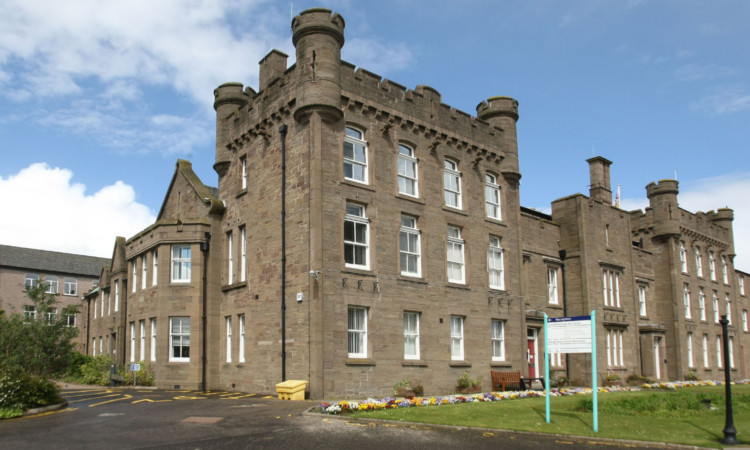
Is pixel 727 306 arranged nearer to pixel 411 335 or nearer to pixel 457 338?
pixel 457 338

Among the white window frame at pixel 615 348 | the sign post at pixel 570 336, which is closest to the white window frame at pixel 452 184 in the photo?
the sign post at pixel 570 336

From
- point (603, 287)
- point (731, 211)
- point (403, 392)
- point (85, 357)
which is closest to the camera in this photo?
point (403, 392)

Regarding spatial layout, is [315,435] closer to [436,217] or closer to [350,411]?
[350,411]

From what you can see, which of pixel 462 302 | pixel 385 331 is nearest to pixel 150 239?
pixel 385 331

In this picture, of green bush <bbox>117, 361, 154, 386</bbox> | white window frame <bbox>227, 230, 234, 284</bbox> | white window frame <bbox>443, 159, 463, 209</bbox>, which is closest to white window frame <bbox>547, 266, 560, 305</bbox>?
white window frame <bbox>443, 159, 463, 209</bbox>

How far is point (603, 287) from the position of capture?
33.8m

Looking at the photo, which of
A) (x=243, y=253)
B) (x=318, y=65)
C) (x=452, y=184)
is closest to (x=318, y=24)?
(x=318, y=65)

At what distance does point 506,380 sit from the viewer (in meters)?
26.0

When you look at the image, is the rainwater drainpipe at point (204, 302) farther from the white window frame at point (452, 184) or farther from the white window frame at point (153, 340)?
the white window frame at point (452, 184)

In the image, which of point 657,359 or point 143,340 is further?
point 657,359

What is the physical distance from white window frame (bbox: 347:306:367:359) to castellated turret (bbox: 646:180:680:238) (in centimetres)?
2617

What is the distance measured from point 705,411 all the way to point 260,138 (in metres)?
18.2

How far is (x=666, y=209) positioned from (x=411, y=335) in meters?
24.7

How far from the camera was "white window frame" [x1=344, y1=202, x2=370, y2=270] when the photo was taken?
22.3 meters
